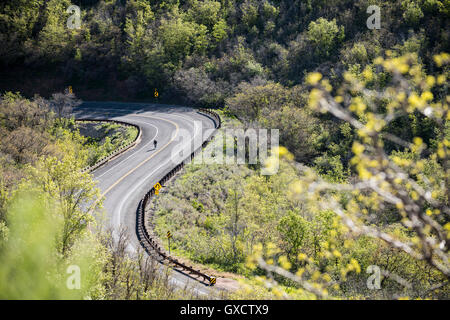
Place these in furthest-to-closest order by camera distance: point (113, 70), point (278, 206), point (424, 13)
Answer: point (113, 70)
point (424, 13)
point (278, 206)

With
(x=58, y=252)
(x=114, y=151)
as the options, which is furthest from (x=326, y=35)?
(x=58, y=252)

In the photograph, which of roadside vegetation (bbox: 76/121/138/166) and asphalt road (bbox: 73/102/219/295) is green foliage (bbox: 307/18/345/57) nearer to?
asphalt road (bbox: 73/102/219/295)

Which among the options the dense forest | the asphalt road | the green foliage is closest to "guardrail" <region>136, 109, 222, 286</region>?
the asphalt road

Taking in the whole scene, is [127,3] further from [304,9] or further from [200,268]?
[200,268]

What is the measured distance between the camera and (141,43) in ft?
209

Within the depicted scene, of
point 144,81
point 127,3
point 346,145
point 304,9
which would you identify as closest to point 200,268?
point 346,145

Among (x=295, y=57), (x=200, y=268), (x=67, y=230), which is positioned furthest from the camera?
(x=295, y=57)

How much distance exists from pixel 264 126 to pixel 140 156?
15.6 metres

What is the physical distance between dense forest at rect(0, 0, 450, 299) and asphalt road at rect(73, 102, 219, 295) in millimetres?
2288

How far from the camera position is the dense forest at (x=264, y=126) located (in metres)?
6.50

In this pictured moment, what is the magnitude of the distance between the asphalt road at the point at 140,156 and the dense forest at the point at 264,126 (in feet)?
7.51

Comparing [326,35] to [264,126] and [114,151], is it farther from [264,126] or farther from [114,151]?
[114,151]

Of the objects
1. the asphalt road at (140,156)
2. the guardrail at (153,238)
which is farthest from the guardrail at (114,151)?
the guardrail at (153,238)
